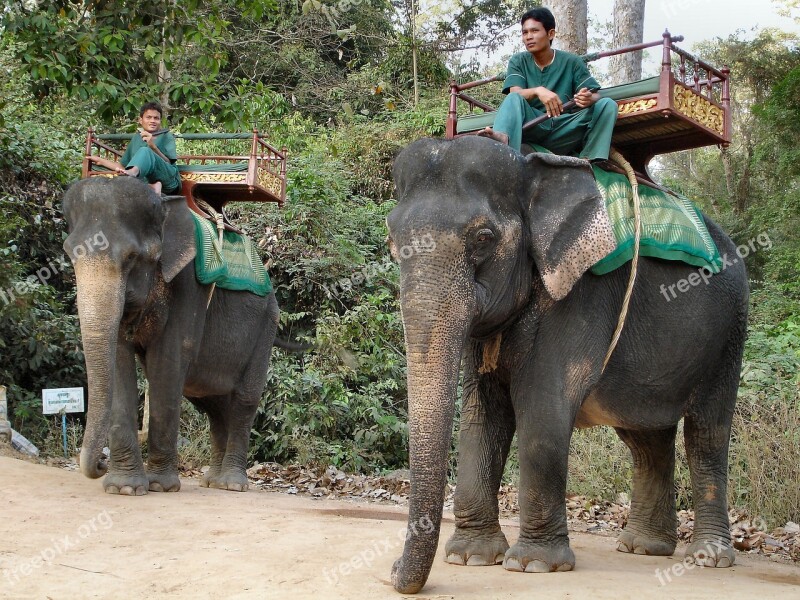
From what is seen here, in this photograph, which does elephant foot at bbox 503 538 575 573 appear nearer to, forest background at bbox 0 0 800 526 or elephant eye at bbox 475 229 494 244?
elephant eye at bbox 475 229 494 244

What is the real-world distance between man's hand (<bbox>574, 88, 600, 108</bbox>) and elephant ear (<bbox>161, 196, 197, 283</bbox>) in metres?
3.47

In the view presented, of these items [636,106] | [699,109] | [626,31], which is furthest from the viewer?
[626,31]

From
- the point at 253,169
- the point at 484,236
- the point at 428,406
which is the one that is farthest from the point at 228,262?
the point at 428,406

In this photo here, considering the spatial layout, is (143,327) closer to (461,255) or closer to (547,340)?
(547,340)

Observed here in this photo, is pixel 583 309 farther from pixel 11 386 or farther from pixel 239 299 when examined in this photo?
pixel 11 386

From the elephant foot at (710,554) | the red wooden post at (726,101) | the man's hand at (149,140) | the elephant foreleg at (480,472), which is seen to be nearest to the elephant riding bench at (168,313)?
the man's hand at (149,140)

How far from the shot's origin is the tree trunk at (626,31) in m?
10.6

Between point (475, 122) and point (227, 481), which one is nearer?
point (475, 122)

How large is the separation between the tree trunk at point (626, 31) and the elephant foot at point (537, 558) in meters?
7.12

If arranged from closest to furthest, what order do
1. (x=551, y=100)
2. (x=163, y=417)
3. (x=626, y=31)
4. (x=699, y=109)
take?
1. (x=551, y=100)
2. (x=699, y=109)
3. (x=163, y=417)
4. (x=626, y=31)

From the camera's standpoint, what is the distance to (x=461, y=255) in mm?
4125

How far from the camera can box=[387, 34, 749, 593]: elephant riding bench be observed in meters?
4.03

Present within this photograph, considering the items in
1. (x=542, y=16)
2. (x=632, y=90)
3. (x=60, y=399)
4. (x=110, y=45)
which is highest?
(x=110, y=45)

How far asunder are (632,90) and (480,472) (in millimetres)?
2185
